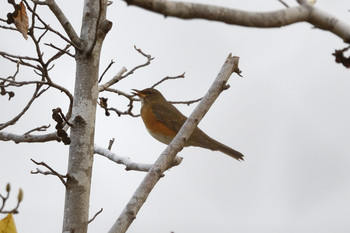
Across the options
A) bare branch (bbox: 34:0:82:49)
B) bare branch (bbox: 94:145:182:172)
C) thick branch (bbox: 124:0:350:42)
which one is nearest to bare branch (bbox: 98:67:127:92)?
bare branch (bbox: 34:0:82:49)

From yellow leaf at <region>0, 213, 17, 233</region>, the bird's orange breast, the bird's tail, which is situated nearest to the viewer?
yellow leaf at <region>0, 213, 17, 233</region>

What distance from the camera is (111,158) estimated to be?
5.12 meters

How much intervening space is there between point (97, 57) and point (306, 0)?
7.62 ft

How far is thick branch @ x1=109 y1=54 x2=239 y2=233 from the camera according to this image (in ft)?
12.4

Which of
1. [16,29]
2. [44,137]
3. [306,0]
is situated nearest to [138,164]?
[44,137]

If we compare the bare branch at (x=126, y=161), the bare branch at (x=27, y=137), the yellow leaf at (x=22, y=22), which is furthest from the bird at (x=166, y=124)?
the yellow leaf at (x=22, y=22)

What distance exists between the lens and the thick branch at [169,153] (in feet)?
12.4

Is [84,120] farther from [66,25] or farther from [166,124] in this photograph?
[166,124]

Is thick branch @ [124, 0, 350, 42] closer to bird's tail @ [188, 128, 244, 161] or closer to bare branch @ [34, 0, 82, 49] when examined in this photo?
bare branch @ [34, 0, 82, 49]

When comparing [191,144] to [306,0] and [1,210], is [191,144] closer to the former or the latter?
[1,210]

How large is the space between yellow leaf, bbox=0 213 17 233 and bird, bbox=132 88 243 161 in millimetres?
4679

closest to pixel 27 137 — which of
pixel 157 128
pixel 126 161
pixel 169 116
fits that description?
pixel 126 161

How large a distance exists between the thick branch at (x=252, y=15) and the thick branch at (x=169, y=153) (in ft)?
5.57

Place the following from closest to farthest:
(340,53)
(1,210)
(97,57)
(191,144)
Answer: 1. (340,53)
2. (1,210)
3. (97,57)
4. (191,144)
